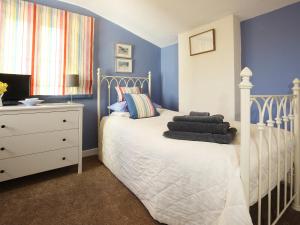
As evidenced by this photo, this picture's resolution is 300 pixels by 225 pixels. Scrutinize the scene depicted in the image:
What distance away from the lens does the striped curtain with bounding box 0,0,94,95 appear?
2.14 meters

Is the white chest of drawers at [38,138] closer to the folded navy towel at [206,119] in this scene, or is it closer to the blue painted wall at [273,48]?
the folded navy towel at [206,119]

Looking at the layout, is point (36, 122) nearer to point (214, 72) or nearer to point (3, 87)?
point (3, 87)

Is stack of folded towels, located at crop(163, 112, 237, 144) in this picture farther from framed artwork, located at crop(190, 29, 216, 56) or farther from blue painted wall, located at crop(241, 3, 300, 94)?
framed artwork, located at crop(190, 29, 216, 56)

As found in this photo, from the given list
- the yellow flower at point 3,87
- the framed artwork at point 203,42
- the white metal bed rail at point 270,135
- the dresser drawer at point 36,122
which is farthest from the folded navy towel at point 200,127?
the yellow flower at point 3,87

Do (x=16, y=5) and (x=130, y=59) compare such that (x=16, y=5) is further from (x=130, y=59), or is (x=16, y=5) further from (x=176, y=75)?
(x=176, y=75)

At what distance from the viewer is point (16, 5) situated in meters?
2.12

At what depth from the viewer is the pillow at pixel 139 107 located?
2.30 meters

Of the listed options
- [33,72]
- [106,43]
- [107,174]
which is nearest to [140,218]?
[107,174]

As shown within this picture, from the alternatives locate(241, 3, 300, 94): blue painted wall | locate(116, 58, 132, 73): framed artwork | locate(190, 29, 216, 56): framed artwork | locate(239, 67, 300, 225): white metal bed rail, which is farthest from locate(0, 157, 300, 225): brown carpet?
locate(190, 29, 216, 56): framed artwork

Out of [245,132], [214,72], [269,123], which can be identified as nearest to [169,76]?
[214,72]

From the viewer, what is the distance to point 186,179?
116 centimetres

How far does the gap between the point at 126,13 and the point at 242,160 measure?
2587 mm

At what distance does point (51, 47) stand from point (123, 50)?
107 centimetres

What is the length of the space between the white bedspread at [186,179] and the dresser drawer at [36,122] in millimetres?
846
